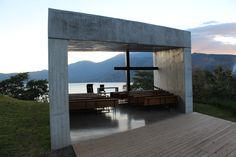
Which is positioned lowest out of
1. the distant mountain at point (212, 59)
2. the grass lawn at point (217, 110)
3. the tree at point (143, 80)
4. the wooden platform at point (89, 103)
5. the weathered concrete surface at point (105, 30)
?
the grass lawn at point (217, 110)

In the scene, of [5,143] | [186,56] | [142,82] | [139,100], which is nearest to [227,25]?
[142,82]

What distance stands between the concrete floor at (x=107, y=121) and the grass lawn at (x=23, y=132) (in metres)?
0.93

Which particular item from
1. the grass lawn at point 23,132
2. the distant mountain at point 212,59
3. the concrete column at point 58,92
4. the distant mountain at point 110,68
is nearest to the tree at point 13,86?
the grass lawn at point 23,132

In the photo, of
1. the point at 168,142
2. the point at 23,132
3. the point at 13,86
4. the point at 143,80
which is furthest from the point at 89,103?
the point at 13,86

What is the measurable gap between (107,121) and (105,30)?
11.7 feet

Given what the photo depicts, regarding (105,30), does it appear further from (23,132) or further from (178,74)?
(178,74)

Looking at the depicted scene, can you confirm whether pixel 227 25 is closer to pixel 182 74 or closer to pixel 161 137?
pixel 182 74

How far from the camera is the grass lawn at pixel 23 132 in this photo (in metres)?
6.43

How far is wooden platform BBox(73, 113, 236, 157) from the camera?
5.70m

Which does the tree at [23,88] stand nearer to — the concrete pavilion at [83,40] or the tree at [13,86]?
the tree at [13,86]

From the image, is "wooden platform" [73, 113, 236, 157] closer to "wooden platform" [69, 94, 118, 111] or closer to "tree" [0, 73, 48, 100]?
"wooden platform" [69, 94, 118, 111]

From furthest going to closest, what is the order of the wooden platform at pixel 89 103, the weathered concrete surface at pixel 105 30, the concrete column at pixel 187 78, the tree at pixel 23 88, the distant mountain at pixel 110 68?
the distant mountain at pixel 110 68 → the tree at pixel 23 88 → the concrete column at pixel 187 78 → the wooden platform at pixel 89 103 → the weathered concrete surface at pixel 105 30

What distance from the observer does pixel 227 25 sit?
23109 millimetres

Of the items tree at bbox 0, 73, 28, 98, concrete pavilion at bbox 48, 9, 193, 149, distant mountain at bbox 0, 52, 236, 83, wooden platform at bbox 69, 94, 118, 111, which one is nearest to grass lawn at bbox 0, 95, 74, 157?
concrete pavilion at bbox 48, 9, 193, 149
